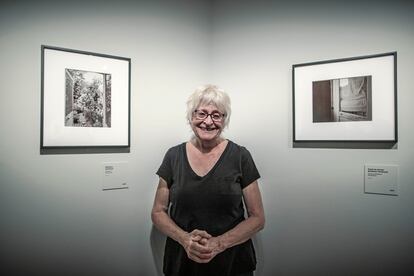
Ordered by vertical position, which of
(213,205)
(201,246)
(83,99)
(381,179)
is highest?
(83,99)

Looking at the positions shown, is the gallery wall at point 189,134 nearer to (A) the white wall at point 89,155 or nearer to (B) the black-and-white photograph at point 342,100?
(A) the white wall at point 89,155

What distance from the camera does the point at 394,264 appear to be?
1354mm

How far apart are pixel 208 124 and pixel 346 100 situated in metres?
0.66

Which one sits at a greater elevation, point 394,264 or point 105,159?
point 105,159

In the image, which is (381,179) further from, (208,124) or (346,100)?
(208,124)

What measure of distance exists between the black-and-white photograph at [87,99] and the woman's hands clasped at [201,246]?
672 mm

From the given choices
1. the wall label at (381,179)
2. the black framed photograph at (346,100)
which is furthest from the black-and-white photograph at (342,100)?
the wall label at (381,179)

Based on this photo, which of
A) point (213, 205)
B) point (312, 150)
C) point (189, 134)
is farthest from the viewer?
point (189, 134)

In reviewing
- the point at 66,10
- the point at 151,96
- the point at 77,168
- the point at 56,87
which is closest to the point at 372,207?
the point at 151,96

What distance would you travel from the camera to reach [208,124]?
1440mm

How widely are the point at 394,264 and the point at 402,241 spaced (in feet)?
0.37

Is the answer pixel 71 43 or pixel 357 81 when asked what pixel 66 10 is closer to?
pixel 71 43

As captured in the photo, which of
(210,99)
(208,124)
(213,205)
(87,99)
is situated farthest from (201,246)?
(87,99)

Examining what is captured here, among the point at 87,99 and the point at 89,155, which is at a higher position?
the point at 87,99
